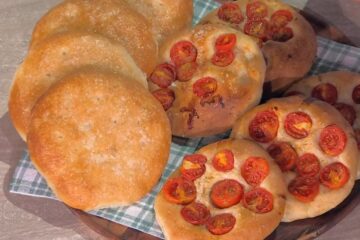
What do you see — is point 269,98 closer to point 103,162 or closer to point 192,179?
point 192,179

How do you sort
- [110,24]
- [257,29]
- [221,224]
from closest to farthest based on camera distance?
[221,224] < [110,24] < [257,29]

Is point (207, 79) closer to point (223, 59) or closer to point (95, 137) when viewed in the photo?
point (223, 59)

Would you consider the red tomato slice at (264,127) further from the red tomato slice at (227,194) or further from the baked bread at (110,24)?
the baked bread at (110,24)

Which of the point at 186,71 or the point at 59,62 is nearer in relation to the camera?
the point at 59,62

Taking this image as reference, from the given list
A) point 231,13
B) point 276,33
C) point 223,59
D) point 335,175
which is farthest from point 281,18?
point 335,175

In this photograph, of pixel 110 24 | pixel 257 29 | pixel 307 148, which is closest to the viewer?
pixel 307 148

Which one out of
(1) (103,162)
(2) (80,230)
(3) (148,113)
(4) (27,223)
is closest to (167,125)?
(3) (148,113)
